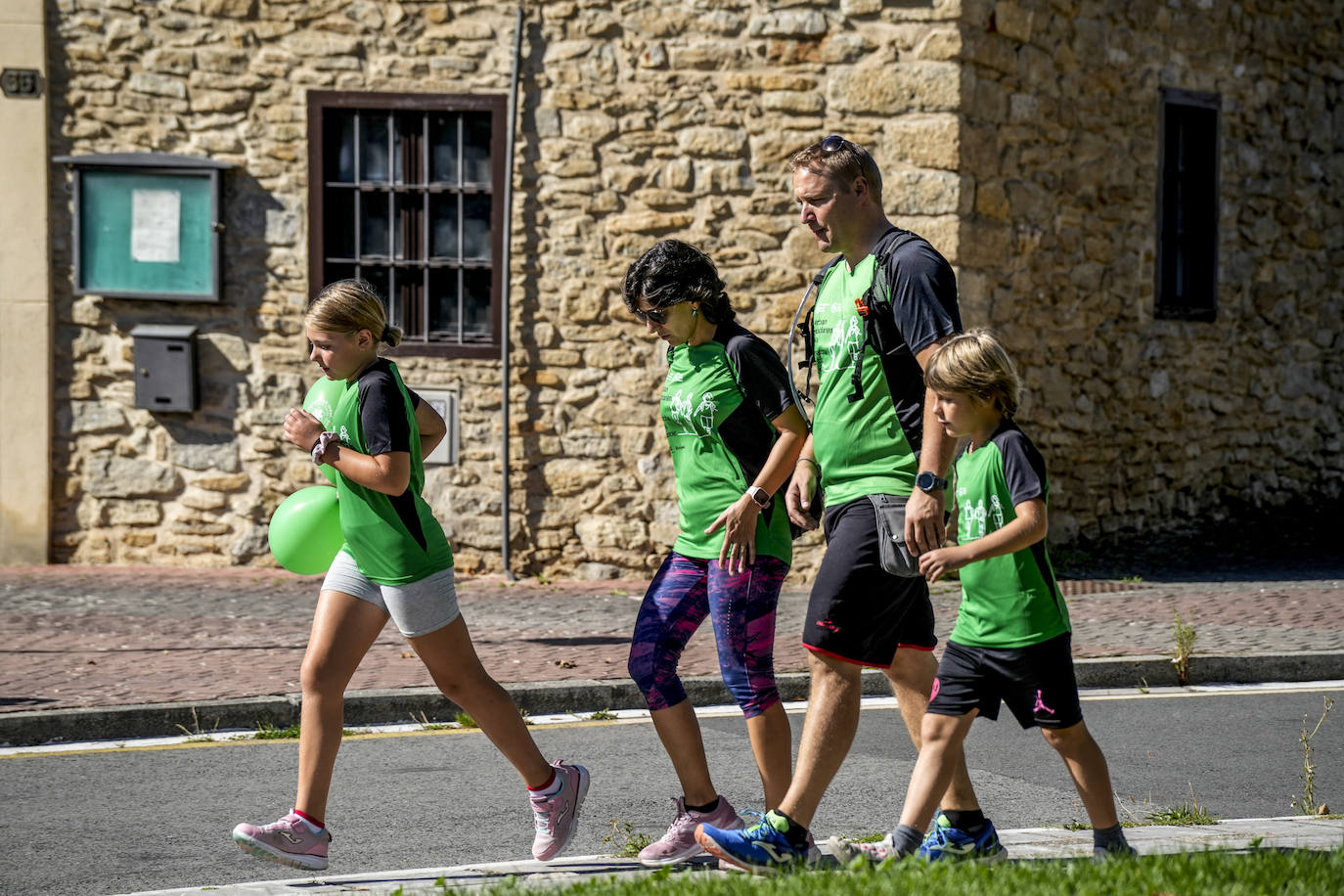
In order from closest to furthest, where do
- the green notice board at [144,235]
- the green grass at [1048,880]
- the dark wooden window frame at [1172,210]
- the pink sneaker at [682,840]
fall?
the green grass at [1048,880]
the pink sneaker at [682,840]
the green notice board at [144,235]
the dark wooden window frame at [1172,210]

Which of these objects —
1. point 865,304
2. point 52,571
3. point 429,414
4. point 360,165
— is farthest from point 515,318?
point 865,304

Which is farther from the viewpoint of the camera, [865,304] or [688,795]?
[688,795]

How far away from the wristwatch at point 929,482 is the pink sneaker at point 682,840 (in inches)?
46.7

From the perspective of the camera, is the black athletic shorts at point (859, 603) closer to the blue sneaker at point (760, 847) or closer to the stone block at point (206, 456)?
the blue sneaker at point (760, 847)

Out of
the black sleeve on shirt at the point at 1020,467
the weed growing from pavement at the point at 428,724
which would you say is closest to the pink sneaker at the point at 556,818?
the black sleeve on shirt at the point at 1020,467

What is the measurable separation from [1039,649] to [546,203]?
8261 millimetres

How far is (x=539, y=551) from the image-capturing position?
1211cm

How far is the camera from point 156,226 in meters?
12.3

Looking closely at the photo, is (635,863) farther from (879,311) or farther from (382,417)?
(879,311)

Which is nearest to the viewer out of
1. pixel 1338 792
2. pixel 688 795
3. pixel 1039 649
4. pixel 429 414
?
pixel 1039 649

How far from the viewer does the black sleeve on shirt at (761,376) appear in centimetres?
486

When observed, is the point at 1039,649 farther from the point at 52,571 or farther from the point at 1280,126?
the point at 1280,126

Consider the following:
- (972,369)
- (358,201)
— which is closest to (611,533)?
(358,201)

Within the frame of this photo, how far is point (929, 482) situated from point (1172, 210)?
10.7 meters
